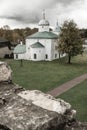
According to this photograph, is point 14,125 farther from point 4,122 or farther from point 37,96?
point 37,96

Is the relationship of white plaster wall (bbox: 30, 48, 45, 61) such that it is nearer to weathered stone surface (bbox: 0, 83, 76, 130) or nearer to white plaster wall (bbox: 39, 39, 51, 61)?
white plaster wall (bbox: 39, 39, 51, 61)

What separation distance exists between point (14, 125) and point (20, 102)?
137cm

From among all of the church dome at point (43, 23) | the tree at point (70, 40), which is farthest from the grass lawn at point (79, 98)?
the church dome at point (43, 23)

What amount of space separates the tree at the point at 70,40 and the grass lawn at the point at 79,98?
78.9 feet

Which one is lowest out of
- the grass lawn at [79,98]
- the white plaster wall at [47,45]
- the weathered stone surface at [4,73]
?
the grass lawn at [79,98]

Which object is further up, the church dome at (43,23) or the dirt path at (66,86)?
the church dome at (43,23)

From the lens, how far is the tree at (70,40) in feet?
209

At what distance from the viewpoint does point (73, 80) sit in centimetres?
4425

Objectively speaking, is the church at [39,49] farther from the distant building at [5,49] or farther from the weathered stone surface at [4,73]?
the weathered stone surface at [4,73]

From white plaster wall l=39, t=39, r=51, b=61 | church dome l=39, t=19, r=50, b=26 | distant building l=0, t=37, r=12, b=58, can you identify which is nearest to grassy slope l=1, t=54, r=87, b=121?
white plaster wall l=39, t=39, r=51, b=61

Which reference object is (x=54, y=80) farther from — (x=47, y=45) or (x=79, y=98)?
(x=47, y=45)

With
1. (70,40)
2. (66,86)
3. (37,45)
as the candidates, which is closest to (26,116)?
(66,86)

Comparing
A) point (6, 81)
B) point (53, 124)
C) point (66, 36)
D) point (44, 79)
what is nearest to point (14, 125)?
point (53, 124)

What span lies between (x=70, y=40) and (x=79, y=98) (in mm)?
33830
